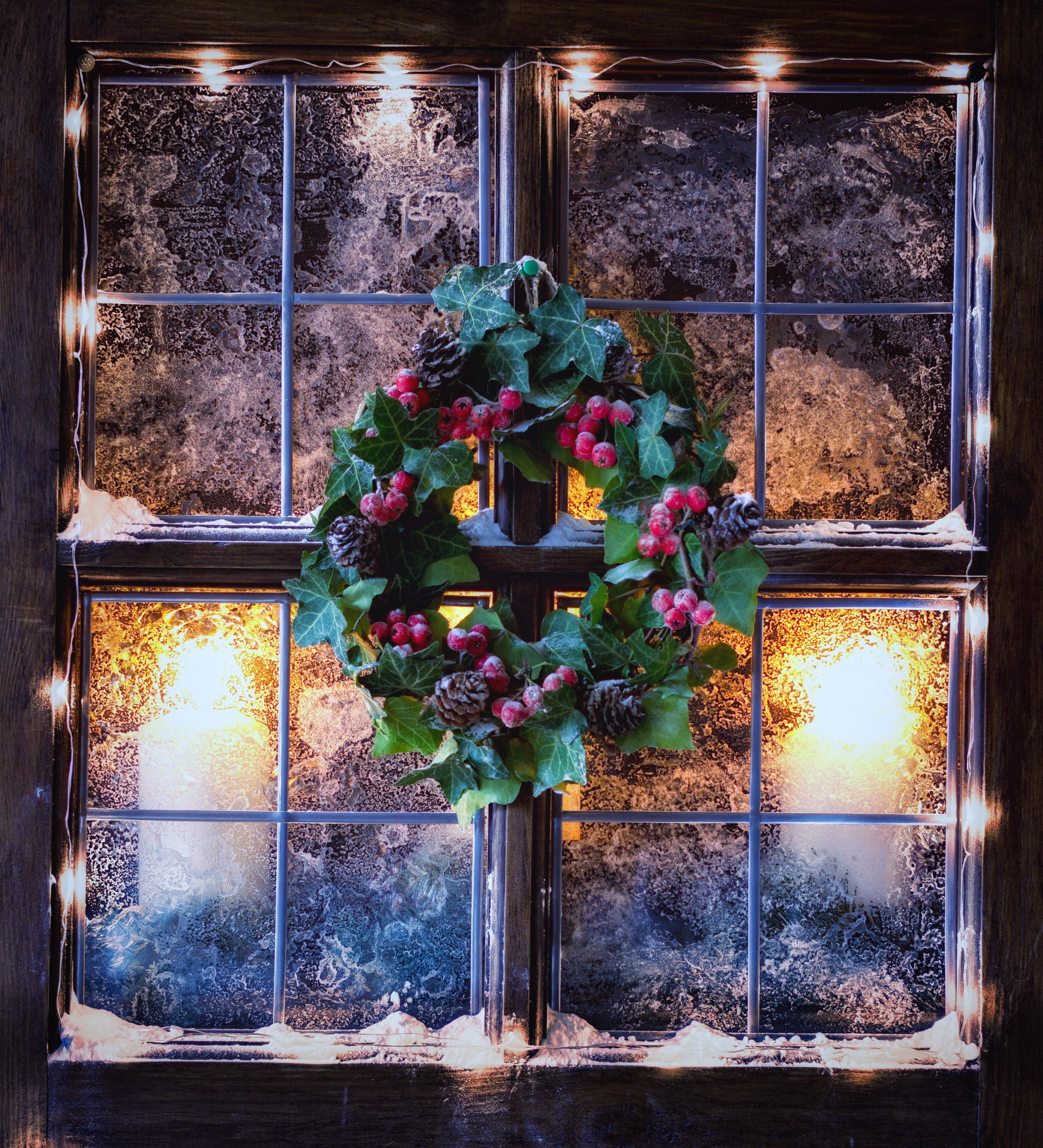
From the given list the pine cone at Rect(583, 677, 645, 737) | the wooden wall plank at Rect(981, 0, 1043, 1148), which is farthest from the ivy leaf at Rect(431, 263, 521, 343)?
the wooden wall plank at Rect(981, 0, 1043, 1148)

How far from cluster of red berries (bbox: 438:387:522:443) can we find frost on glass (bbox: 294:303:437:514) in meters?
0.22

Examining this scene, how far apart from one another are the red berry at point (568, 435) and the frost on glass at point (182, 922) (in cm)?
87

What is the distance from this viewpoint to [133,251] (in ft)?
4.49

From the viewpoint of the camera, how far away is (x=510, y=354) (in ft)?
3.92

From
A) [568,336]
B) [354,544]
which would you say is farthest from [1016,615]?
[354,544]

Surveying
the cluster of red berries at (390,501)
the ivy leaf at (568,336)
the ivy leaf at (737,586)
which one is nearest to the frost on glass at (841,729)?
the ivy leaf at (737,586)

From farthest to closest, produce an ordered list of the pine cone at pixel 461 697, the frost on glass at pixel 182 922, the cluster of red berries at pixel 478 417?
1. the frost on glass at pixel 182 922
2. the cluster of red berries at pixel 478 417
3. the pine cone at pixel 461 697

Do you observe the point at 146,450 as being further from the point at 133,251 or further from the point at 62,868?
the point at 62,868

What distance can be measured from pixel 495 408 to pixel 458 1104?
3.85ft

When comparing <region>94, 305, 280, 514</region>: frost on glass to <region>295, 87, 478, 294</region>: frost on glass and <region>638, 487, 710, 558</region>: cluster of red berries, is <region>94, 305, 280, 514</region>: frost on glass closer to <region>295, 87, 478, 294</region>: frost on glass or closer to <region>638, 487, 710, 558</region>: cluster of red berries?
<region>295, 87, 478, 294</region>: frost on glass

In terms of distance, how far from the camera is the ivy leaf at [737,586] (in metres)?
1.13

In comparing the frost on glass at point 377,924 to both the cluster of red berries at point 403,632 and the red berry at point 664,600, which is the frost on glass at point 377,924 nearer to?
the cluster of red berries at point 403,632

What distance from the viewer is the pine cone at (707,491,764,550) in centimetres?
110

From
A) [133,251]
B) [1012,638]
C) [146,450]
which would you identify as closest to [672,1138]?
[1012,638]
